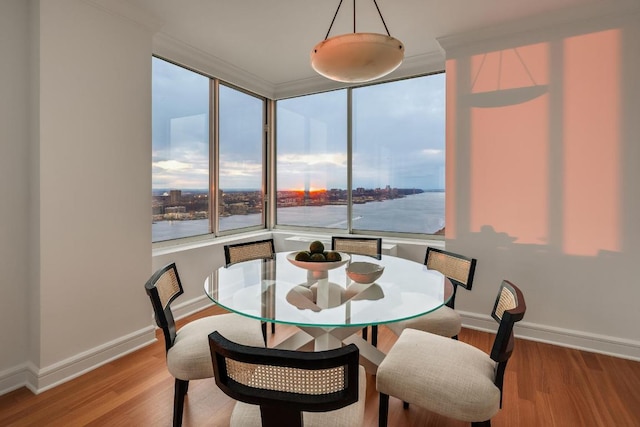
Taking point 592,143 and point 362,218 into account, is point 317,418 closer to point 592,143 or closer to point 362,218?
point 592,143

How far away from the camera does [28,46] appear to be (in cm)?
207

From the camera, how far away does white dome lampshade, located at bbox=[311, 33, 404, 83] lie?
5.21ft

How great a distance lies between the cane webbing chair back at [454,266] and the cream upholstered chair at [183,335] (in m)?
1.38

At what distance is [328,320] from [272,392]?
1.66 ft

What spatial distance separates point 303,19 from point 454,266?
2.28 meters

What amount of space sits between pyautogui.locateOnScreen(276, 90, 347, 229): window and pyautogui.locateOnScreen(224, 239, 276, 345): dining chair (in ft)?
4.82

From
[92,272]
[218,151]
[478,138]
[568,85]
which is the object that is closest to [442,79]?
[478,138]

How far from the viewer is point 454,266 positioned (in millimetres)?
2350

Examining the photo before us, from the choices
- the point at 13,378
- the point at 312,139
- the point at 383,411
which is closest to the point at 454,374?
the point at 383,411

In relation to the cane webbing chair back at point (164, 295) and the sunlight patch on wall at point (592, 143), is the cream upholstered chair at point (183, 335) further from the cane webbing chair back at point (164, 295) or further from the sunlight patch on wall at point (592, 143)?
the sunlight patch on wall at point (592, 143)

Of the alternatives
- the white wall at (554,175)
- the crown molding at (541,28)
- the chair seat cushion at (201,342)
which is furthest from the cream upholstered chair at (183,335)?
the crown molding at (541,28)

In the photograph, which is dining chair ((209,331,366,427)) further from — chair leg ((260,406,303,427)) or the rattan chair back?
the rattan chair back

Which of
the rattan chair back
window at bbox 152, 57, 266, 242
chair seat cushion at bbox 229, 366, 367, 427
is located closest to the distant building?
window at bbox 152, 57, 266, 242

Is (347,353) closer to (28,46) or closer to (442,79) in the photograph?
(28,46)
